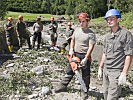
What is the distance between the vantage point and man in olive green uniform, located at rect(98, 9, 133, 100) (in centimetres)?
629

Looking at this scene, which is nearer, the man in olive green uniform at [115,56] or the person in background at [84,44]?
the man in olive green uniform at [115,56]

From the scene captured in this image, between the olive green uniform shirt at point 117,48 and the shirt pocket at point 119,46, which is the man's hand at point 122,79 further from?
the shirt pocket at point 119,46

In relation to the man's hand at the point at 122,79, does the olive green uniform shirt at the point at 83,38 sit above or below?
above

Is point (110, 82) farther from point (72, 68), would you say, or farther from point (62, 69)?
point (62, 69)

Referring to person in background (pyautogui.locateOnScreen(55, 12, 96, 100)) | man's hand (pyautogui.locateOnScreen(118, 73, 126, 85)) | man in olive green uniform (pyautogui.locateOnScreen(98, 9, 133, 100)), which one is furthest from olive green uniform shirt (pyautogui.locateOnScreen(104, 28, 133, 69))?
person in background (pyautogui.locateOnScreen(55, 12, 96, 100))

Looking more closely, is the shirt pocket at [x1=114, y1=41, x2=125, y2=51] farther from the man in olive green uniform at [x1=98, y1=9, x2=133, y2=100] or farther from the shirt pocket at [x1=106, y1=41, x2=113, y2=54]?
the shirt pocket at [x1=106, y1=41, x2=113, y2=54]

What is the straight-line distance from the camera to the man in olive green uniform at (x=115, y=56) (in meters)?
6.29

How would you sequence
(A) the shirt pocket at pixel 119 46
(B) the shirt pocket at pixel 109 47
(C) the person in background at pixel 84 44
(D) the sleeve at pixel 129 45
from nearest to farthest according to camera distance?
1. (D) the sleeve at pixel 129 45
2. (A) the shirt pocket at pixel 119 46
3. (B) the shirt pocket at pixel 109 47
4. (C) the person in background at pixel 84 44

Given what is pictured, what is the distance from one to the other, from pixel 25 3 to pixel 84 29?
111 m

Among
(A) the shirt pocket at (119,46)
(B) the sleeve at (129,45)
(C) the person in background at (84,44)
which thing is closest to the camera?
(B) the sleeve at (129,45)

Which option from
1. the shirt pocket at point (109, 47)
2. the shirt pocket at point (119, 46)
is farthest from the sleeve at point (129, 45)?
the shirt pocket at point (109, 47)

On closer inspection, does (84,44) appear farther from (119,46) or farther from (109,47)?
(119,46)

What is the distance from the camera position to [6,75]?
12320mm

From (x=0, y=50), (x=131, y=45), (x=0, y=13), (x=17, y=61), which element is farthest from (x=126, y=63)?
(x=0, y=13)
